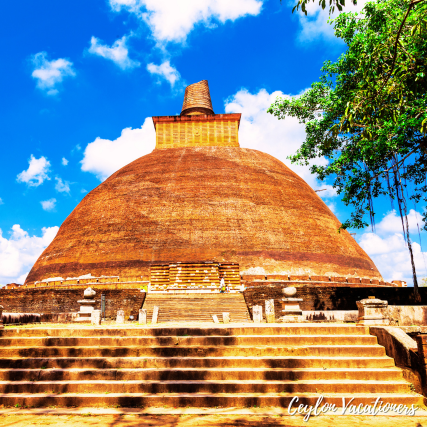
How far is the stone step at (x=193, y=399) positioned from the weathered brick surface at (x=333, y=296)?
8.39 meters

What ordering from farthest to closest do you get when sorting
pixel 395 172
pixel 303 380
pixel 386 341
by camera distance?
pixel 395 172 → pixel 386 341 → pixel 303 380

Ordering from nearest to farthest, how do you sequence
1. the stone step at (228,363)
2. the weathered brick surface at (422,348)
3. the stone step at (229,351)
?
the weathered brick surface at (422,348), the stone step at (228,363), the stone step at (229,351)

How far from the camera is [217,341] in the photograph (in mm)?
6320

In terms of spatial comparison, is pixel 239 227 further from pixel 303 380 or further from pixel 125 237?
pixel 303 380

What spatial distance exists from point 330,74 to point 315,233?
11.9 meters

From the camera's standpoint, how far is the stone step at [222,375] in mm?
5492

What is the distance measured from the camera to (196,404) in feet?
16.2

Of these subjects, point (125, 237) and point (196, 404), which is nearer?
point (196, 404)

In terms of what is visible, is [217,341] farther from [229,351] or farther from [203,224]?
[203,224]

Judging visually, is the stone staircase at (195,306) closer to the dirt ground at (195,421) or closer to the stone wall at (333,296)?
the stone wall at (333,296)

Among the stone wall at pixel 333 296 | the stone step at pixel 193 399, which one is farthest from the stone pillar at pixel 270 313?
the stone step at pixel 193 399

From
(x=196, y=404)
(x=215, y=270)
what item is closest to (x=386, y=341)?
(x=196, y=404)

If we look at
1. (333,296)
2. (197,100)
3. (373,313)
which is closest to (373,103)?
(373,313)

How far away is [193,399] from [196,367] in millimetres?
851
